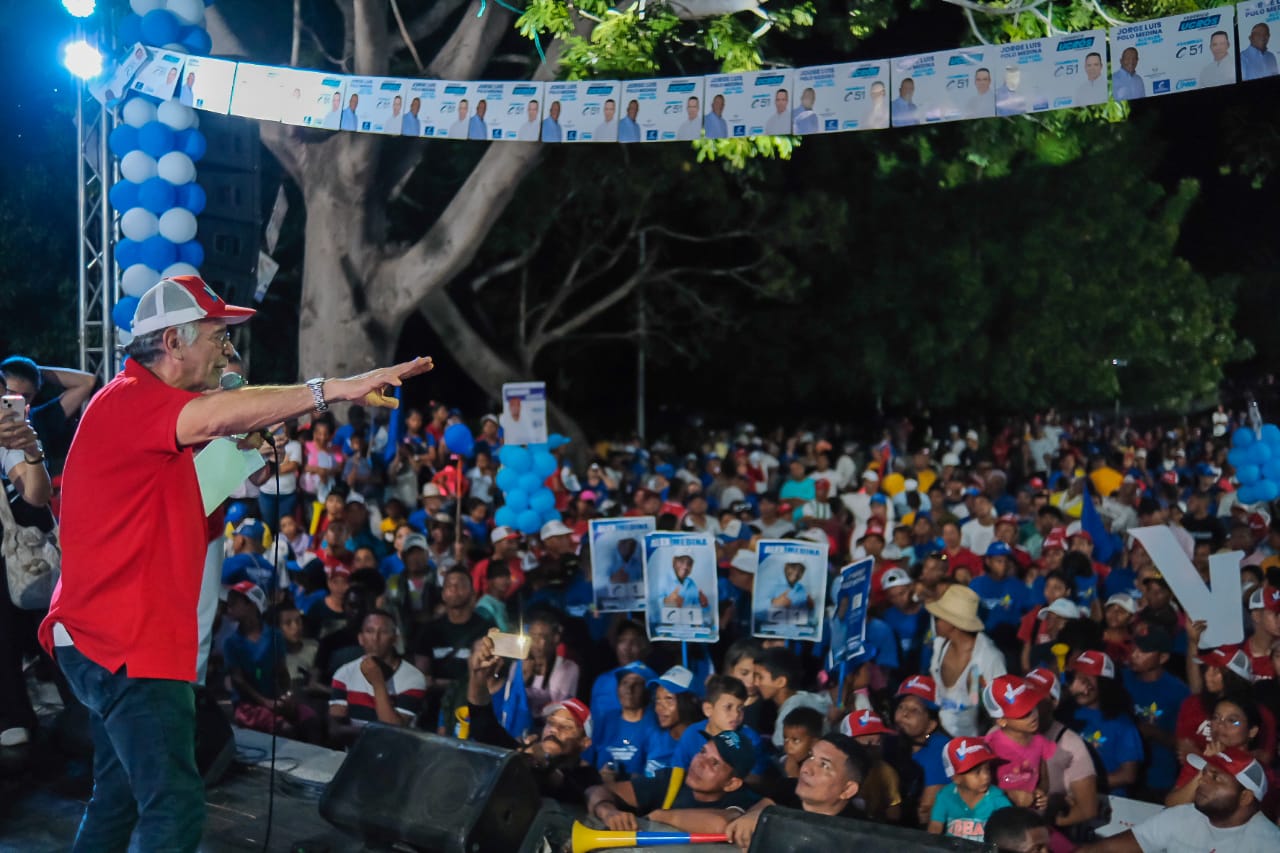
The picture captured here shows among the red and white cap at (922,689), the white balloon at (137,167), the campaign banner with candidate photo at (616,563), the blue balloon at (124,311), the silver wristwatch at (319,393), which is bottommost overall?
the red and white cap at (922,689)

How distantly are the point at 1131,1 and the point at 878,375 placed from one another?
16183 mm

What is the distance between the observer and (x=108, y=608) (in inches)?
140

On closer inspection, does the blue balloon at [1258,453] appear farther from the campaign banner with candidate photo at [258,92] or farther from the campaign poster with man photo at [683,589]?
the campaign banner with candidate photo at [258,92]

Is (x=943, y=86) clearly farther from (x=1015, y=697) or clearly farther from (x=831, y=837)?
(x=831, y=837)

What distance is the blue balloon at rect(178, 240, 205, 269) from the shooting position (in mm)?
8680

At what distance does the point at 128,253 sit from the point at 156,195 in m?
0.41

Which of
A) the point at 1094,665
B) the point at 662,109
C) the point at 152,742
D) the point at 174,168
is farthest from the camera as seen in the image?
the point at 174,168

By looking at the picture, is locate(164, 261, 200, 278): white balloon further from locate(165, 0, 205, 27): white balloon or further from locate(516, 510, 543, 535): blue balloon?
locate(516, 510, 543, 535): blue balloon

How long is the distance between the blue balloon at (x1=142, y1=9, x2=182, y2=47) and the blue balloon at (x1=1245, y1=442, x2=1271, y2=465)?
29.9 feet

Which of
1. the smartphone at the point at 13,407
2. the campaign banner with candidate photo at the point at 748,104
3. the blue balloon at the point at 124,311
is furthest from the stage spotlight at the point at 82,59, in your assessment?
the smartphone at the point at 13,407

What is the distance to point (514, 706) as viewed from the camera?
22.9ft

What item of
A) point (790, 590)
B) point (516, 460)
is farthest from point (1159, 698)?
point (516, 460)

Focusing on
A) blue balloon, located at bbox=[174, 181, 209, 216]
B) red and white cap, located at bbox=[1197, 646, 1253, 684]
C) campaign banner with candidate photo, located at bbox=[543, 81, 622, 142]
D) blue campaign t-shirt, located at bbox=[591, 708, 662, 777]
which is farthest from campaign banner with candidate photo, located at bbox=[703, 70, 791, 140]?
red and white cap, located at bbox=[1197, 646, 1253, 684]

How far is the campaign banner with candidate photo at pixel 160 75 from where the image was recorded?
8.35 m
